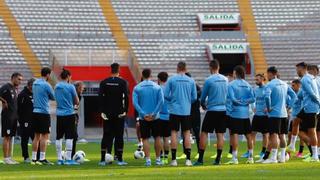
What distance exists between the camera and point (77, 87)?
19953 mm

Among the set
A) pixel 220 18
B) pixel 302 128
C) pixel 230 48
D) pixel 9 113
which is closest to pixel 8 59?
pixel 230 48

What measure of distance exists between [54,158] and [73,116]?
2654 millimetres

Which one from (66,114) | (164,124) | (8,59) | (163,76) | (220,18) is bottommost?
(164,124)

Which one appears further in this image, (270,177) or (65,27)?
(65,27)

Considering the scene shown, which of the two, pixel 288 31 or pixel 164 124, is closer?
pixel 164 124

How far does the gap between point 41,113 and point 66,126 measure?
0.63 metres

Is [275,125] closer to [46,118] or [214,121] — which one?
[214,121]

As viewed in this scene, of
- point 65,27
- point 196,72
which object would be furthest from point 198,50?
point 65,27

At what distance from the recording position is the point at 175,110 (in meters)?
17.4

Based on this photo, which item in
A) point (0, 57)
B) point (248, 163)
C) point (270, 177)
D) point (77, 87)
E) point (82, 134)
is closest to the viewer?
point (270, 177)

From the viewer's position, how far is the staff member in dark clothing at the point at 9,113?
18.9 metres

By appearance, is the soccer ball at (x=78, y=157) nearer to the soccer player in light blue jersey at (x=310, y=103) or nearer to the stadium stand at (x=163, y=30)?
the soccer player in light blue jersey at (x=310, y=103)

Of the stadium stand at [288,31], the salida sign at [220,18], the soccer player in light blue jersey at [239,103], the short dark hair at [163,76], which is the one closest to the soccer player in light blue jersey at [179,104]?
the short dark hair at [163,76]

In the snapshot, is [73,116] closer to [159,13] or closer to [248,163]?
[248,163]
